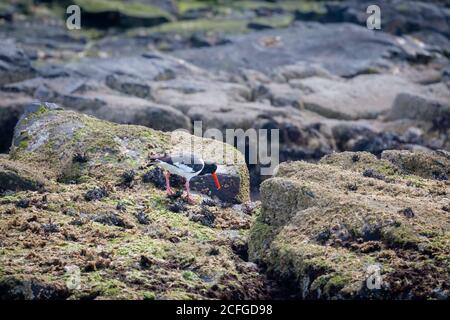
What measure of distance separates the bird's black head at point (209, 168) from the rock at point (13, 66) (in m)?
20.2

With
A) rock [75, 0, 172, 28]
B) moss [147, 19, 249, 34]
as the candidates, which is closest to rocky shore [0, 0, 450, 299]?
moss [147, 19, 249, 34]

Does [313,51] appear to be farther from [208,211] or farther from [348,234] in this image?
[348,234]

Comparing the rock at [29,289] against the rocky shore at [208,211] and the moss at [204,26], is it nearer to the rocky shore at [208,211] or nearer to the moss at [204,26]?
the rocky shore at [208,211]

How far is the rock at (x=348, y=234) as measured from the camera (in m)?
11.2

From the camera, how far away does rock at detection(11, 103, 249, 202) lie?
15.9 m

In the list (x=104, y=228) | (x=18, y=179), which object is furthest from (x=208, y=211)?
(x=18, y=179)

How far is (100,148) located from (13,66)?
1981 centimetres

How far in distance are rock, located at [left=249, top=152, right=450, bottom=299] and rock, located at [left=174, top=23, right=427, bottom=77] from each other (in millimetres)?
27708

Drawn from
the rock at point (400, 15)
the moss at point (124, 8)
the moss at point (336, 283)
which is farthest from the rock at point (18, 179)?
the moss at point (124, 8)

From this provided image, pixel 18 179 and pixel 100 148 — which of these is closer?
pixel 18 179

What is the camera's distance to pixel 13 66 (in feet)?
114

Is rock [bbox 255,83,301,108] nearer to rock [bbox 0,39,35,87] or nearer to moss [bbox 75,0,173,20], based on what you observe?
rock [bbox 0,39,35,87]

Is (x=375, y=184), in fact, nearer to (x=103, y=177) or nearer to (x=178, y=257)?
(x=178, y=257)
